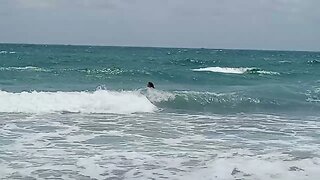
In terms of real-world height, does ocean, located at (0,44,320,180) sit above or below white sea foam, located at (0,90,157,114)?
below

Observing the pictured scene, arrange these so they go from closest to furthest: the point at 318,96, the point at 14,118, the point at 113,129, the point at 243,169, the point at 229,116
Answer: the point at 243,169, the point at 113,129, the point at 14,118, the point at 229,116, the point at 318,96

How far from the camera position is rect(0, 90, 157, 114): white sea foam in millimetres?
16870

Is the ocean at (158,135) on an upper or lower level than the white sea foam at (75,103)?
lower

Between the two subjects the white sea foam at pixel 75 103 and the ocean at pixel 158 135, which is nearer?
the ocean at pixel 158 135

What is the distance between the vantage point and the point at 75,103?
58.5 ft

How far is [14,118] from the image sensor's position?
14516 mm

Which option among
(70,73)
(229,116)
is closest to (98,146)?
(229,116)

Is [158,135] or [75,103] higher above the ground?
[75,103]

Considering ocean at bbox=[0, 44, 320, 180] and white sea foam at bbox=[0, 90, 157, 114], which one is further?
white sea foam at bbox=[0, 90, 157, 114]

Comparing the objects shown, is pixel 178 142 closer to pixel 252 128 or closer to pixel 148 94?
pixel 252 128

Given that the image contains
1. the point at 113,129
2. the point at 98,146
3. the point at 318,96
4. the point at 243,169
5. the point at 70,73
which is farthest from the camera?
the point at 70,73

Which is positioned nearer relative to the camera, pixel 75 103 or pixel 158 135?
pixel 158 135

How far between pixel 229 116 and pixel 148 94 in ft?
16.0

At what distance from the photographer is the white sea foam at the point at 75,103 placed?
55.3ft
